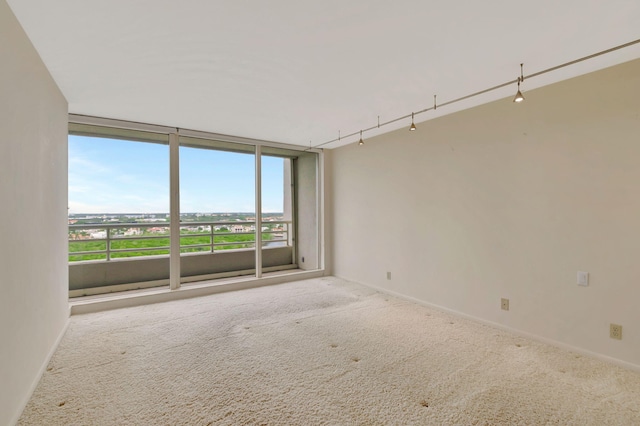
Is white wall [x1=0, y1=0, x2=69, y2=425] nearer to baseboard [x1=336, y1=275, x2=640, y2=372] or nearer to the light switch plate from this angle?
baseboard [x1=336, y1=275, x2=640, y2=372]

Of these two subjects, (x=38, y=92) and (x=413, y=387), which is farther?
(x=38, y=92)

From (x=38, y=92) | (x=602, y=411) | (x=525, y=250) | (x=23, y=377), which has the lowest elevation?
(x=602, y=411)

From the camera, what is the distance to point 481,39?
71.1 inches

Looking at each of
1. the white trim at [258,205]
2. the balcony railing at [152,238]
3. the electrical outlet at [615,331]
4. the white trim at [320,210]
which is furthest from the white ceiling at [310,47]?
the white trim at [320,210]

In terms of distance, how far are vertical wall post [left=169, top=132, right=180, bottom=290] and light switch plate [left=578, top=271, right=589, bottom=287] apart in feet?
14.2

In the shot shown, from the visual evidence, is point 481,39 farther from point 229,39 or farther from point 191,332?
point 191,332

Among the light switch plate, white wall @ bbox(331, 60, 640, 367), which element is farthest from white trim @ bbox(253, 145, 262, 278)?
the light switch plate

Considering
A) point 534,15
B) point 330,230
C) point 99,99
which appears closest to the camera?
point 534,15

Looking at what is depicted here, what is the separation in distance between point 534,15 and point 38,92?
3.25 metres

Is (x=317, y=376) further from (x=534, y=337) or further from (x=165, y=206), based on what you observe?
(x=165, y=206)

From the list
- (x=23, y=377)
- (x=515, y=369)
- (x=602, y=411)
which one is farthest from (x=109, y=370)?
(x=602, y=411)

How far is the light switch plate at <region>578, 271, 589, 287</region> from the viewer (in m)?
2.28

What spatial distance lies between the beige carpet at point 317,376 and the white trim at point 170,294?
271 mm

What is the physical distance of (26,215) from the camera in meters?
1.82
